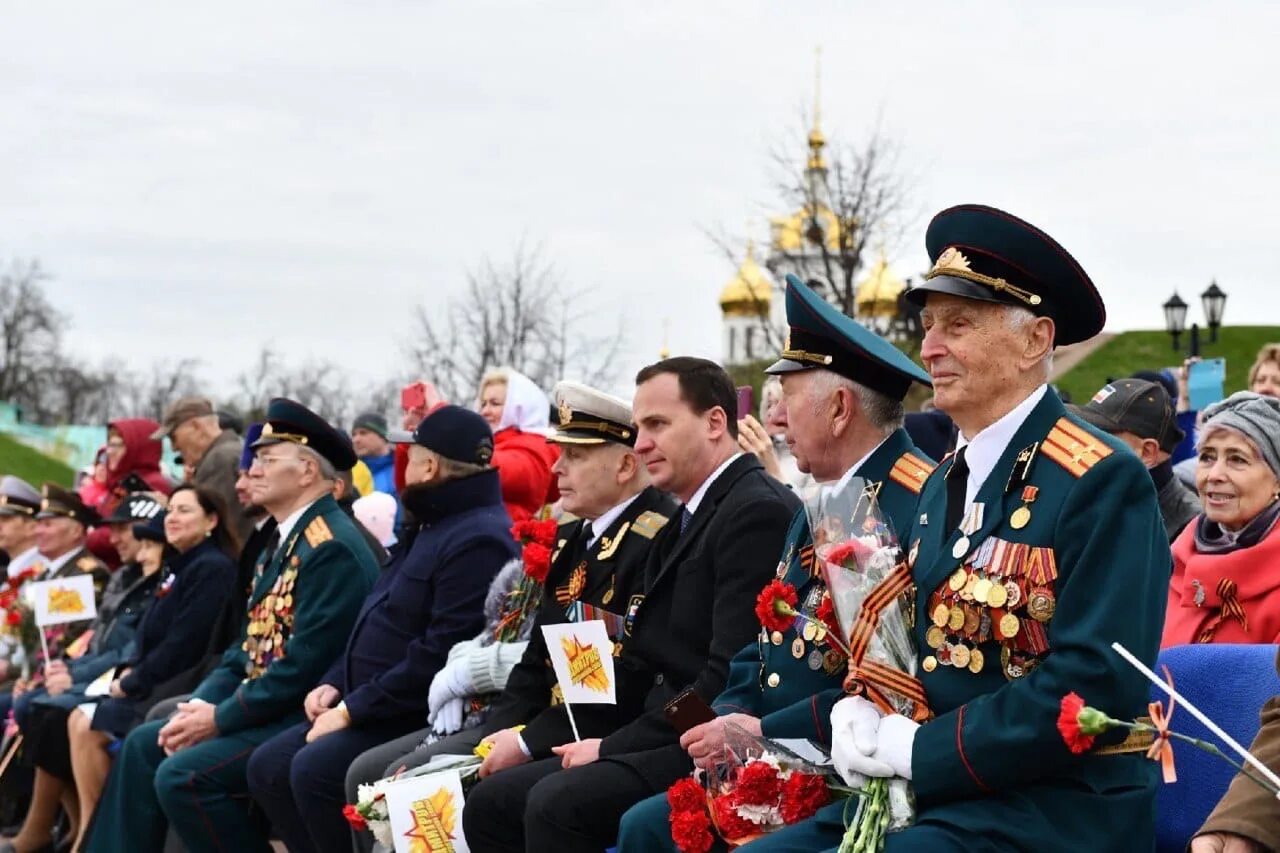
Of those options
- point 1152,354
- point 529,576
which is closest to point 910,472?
point 529,576

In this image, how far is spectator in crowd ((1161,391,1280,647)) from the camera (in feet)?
16.9

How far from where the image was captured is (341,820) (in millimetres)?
7277

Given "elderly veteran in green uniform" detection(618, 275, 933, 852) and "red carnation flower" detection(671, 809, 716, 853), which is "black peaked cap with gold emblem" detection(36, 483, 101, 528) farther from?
"red carnation flower" detection(671, 809, 716, 853)

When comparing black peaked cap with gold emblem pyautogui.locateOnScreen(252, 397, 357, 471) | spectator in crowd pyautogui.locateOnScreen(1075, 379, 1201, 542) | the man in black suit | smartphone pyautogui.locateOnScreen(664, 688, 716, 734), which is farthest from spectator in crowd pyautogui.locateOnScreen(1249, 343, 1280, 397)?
black peaked cap with gold emblem pyautogui.locateOnScreen(252, 397, 357, 471)

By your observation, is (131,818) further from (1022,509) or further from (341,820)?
(1022,509)

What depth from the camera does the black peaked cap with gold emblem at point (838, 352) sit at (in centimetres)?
507

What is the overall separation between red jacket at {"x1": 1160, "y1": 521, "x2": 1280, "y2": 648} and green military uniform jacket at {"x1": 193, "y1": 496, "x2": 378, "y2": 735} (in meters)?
4.02

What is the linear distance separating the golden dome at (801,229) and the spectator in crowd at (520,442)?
18009 mm

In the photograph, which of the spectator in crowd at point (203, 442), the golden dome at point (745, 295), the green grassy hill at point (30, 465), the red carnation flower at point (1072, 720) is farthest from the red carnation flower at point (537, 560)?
the green grassy hill at point (30, 465)

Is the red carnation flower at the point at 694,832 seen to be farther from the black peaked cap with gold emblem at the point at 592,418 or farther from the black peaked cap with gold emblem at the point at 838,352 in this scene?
the black peaked cap with gold emblem at the point at 592,418

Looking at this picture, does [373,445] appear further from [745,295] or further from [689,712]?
[745,295]

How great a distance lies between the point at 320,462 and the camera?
8.40 m

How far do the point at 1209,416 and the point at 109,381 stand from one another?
6236 cm

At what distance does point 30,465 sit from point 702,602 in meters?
40.9
